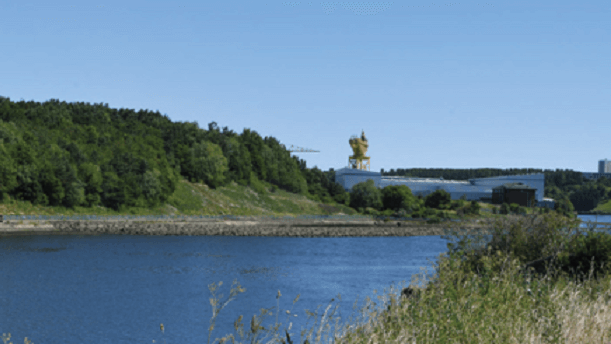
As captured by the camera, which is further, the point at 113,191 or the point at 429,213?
the point at 429,213

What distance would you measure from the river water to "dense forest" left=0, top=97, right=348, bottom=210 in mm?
23622

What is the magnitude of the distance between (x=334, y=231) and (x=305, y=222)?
2644 cm

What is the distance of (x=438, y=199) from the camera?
186 m

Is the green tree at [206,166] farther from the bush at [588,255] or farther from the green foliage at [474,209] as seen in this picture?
the bush at [588,255]

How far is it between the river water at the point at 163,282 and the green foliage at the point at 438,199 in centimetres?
10105

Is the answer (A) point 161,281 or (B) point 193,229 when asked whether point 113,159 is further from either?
(A) point 161,281

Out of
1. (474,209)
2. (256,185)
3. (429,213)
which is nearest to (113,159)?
(256,185)

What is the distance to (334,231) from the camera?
391 feet

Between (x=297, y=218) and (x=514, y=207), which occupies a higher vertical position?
(x=514, y=207)

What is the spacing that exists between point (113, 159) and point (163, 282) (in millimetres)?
85993

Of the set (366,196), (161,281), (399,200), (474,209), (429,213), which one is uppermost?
(366,196)

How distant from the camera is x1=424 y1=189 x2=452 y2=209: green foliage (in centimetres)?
18575

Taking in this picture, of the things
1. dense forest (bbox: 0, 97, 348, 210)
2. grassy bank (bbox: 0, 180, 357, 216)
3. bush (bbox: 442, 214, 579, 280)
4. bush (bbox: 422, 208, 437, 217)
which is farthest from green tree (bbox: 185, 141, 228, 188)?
bush (bbox: 442, 214, 579, 280)

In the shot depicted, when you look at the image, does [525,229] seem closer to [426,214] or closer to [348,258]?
[348,258]
